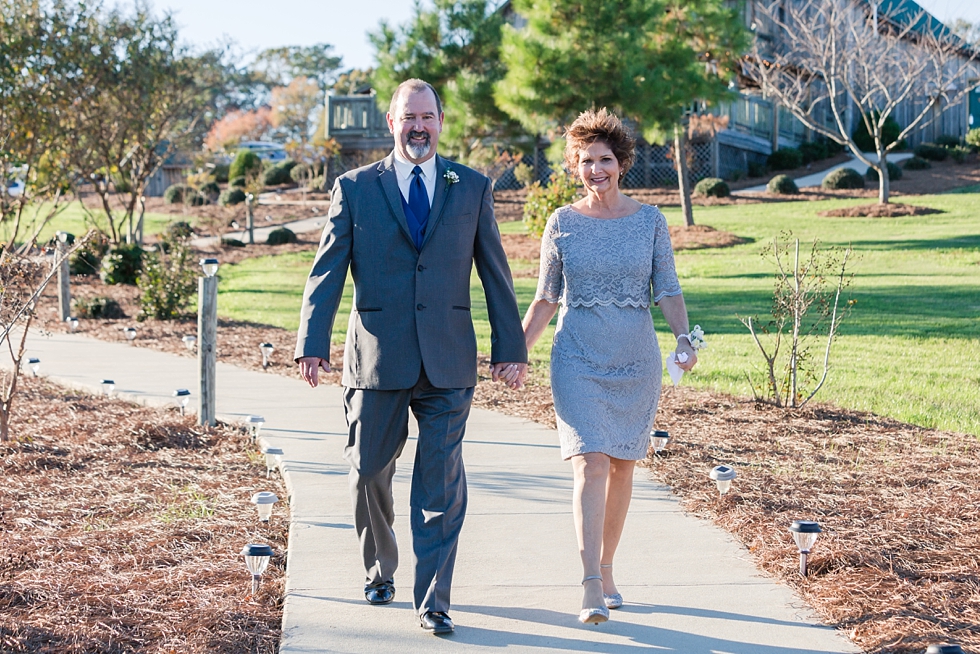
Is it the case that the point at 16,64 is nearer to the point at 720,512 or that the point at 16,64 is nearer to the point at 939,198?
the point at 720,512

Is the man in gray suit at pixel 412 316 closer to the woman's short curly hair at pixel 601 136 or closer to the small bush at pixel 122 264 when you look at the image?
the woman's short curly hair at pixel 601 136

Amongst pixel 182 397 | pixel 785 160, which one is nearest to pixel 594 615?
pixel 182 397

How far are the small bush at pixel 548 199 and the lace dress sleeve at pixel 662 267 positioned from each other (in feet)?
47.6

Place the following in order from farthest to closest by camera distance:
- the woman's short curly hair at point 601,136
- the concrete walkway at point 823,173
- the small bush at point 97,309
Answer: the concrete walkway at point 823,173, the small bush at point 97,309, the woman's short curly hair at point 601,136

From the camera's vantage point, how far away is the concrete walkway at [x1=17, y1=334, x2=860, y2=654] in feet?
12.2

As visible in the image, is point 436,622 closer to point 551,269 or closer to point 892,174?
point 551,269

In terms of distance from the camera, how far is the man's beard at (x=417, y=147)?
3840 mm

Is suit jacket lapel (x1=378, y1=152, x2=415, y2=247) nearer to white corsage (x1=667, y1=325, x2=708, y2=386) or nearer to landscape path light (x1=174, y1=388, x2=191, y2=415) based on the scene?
white corsage (x1=667, y1=325, x2=708, y2=386)

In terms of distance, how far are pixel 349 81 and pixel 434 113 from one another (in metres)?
56.2

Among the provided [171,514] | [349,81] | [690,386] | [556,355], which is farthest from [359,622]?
[349,81]

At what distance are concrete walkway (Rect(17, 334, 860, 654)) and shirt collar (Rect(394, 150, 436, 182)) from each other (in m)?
1.53

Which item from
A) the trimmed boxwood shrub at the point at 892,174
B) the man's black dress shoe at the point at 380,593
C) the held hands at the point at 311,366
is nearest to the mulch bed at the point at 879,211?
the trimmed boxwood shrub at the point at 892,174

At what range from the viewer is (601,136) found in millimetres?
4090

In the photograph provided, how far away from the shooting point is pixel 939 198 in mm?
24766
